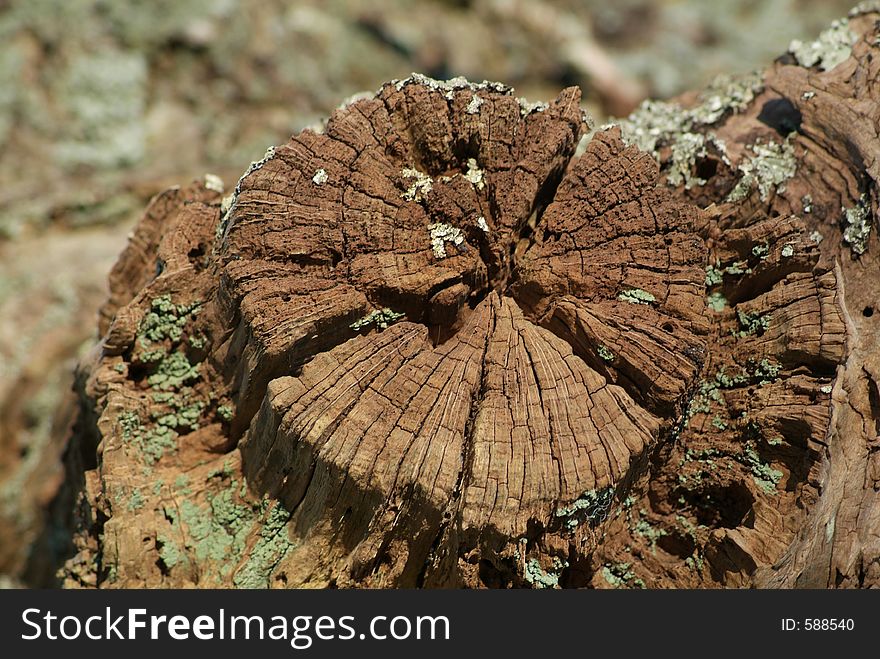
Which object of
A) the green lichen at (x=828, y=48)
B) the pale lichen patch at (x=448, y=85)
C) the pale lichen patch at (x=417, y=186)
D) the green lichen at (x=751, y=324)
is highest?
the green lichen at (x=828, y=48)

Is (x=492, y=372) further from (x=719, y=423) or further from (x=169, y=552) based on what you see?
(x=169, y=552)

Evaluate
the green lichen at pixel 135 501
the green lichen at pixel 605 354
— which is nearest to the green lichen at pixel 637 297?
the green lichen at pixel 605 354

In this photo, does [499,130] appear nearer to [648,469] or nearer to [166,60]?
[648,469]

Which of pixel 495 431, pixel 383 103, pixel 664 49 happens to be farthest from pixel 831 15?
pixel 495 431

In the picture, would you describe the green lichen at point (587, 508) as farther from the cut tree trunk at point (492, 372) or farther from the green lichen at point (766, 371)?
the green lichen at point (766, 371)

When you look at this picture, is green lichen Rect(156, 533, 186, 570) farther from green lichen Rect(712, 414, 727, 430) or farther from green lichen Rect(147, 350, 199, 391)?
green lichen Rect(712, 414, 727, 430)

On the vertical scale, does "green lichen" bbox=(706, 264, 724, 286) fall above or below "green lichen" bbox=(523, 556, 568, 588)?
above

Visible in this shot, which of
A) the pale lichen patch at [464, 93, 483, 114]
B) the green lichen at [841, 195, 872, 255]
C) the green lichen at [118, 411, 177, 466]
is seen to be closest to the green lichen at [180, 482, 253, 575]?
the green lichen at [118, 411, 177, 466]
